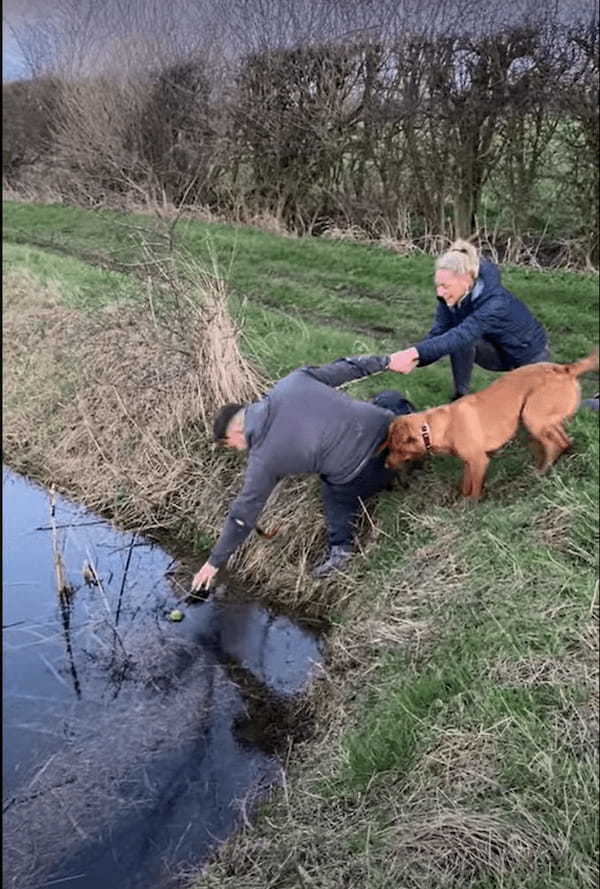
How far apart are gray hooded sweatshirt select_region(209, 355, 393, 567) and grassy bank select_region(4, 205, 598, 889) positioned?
57cm

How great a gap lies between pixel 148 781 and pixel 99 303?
18.1 feet

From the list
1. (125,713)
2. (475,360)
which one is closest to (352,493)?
(475,360)

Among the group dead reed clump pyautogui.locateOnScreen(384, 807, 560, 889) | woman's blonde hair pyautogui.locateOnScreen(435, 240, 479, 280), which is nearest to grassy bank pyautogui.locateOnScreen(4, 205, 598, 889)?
dead reed clump pyautogui.locateOnScreen(384, 807, 560, 889)

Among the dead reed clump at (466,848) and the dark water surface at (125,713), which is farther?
the dark water surface at (125,713)

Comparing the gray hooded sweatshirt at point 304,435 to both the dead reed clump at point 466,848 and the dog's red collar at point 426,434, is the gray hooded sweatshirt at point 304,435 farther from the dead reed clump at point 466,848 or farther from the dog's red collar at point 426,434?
the dead reed clump at point 466,848

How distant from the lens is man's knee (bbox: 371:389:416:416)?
18.0ft

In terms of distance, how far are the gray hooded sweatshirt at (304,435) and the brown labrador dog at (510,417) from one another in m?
0.33

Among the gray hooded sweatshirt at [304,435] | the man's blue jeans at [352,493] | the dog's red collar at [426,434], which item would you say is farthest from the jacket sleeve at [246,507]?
the dog's red collar at [426,434]

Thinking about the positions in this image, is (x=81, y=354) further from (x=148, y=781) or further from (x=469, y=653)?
(x=469, y=653)

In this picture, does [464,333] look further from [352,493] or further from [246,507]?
[246,507]

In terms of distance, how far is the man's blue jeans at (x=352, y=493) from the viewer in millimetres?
5164

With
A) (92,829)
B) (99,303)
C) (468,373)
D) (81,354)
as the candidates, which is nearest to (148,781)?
(92,829)

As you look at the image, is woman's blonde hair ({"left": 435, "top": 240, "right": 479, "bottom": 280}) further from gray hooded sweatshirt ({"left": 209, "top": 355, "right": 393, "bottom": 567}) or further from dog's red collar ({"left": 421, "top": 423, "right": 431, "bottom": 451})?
dog's red collar ({"left": 421, "top": 423, "right": 431, "bottom": 451})

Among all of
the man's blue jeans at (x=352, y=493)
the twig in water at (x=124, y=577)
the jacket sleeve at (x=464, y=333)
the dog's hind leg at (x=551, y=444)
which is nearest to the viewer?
the dog's hind leg at (x=551, y=444)
